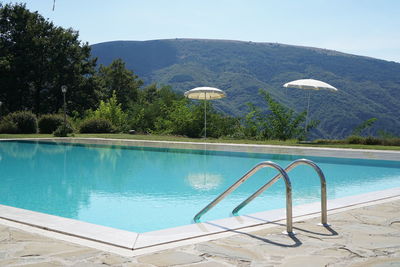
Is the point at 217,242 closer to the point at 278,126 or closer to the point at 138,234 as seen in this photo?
the point at 138,234

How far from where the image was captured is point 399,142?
14742 mm

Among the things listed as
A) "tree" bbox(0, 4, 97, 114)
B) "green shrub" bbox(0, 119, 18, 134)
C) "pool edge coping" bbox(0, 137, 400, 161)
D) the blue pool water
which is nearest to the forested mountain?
"tree" bbox(0, 4, 97, 114)

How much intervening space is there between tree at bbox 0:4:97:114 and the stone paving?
29039mm

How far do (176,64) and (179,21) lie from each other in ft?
202

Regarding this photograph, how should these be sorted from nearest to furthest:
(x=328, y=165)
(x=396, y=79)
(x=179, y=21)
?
(x=328, y=165), (x=179, y=21), (x=396, y=79)

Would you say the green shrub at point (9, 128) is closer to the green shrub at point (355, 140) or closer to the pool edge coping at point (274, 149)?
the pool edge coping at point (274, 149)

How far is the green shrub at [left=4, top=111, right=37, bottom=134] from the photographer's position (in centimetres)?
2170

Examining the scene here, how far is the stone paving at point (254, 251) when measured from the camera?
2898mm

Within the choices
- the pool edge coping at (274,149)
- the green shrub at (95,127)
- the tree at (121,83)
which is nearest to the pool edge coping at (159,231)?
the pool edge coping at (274,149)

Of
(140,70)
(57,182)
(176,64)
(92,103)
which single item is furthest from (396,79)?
(57,182)

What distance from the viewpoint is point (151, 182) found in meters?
8.66

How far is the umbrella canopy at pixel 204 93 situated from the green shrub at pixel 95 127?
594 centimetres

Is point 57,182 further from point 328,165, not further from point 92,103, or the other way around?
point 92,103

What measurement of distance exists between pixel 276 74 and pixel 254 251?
8029 centimetres
